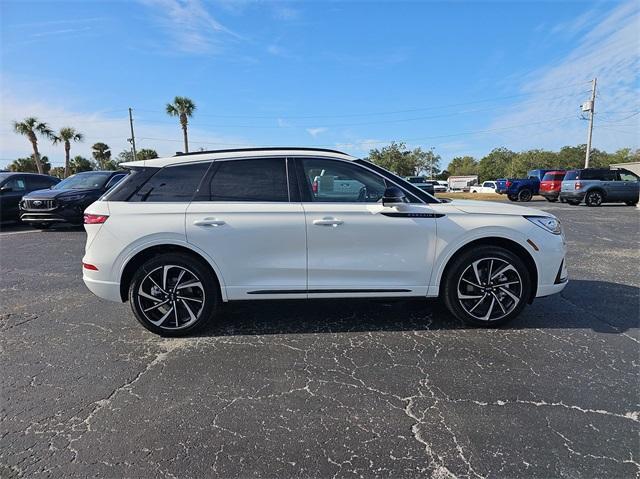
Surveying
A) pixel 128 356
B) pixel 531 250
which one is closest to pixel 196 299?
pixel 128 356

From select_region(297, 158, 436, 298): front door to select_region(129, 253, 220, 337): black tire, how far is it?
3.33 feet

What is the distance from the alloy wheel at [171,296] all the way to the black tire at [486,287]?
8.09 feet

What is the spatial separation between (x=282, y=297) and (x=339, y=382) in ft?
3.62

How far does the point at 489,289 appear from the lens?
3.82 meters

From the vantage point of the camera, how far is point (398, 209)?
3.71 m

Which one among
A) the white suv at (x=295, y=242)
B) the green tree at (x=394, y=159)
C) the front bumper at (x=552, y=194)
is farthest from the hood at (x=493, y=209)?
the green tree at (x=394, y=159)

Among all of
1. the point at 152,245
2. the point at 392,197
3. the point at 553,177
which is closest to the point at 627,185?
the point at 553,177

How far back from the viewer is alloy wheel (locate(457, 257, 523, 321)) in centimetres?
381

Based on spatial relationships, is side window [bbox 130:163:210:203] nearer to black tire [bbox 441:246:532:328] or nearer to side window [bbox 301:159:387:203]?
side window [bbox 301:159:387:203]

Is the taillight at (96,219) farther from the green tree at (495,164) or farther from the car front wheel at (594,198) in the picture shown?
the green tree at (495,164)

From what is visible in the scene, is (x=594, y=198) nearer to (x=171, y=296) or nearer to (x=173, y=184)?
(x=173, y=184)

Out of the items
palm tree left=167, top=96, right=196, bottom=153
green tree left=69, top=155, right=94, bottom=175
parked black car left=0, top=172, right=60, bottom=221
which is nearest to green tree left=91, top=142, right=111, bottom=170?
green tree left=69, top=155, right=94, bottom=175

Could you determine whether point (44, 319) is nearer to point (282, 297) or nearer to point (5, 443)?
point (5, 443)

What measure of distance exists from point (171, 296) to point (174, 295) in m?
0.03
